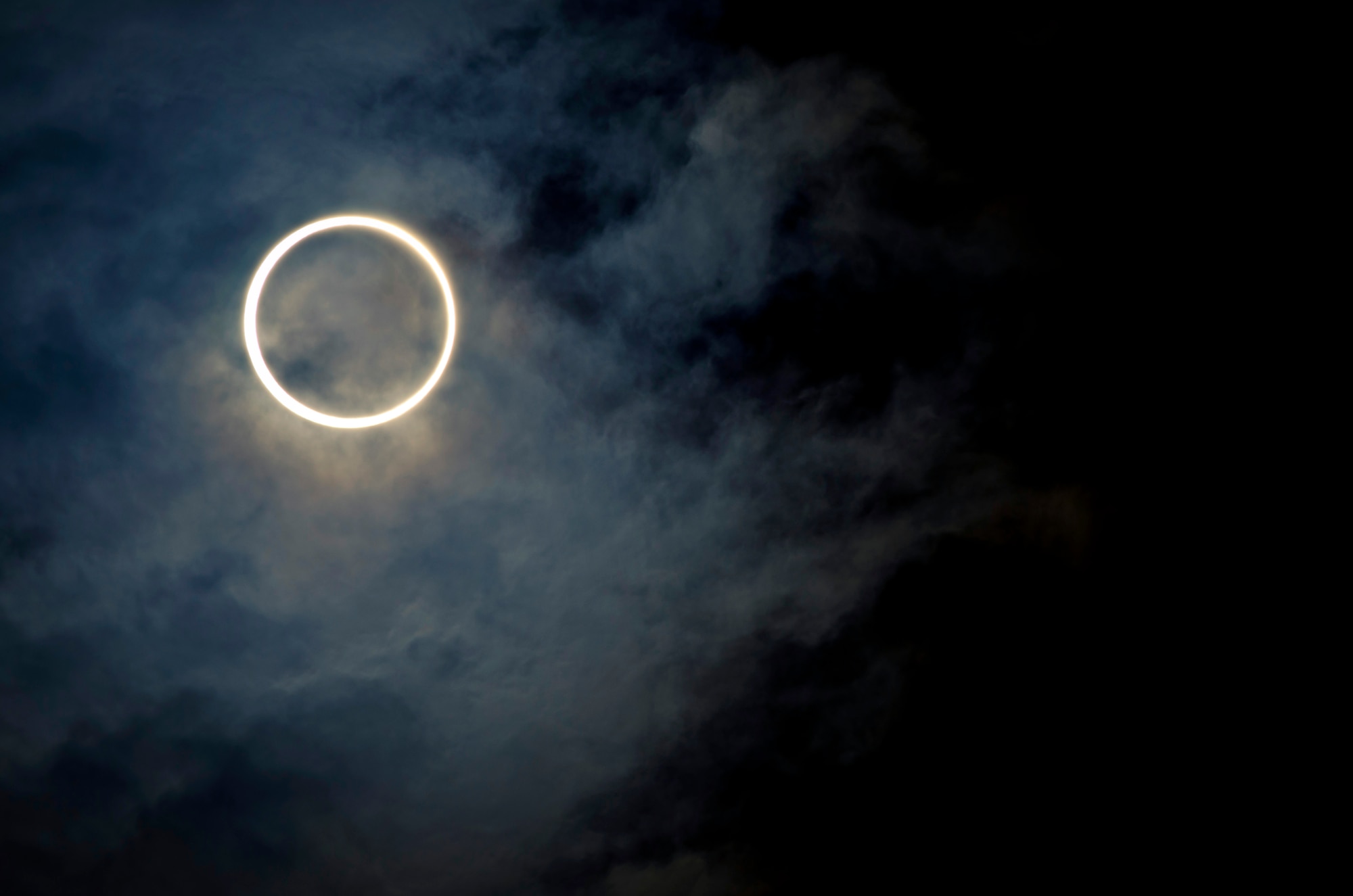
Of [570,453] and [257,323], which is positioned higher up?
[257,323]

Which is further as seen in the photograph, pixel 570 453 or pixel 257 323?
pixel 570 453

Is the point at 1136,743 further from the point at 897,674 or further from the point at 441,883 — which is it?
the point at 441,883

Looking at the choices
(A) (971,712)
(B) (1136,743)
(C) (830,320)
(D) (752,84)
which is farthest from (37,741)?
(B) (1136,743)

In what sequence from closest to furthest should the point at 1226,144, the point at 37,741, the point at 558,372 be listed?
1. the point at 1226,144
2. the point at 558,372
3. the point at 37,741
